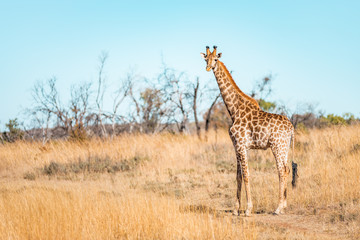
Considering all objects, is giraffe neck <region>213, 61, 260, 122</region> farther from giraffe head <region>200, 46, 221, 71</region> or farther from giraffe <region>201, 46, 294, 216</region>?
giraffe head <region>200, 46, 221, 71</region>

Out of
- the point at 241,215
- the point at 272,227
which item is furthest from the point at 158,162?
the point at 272,227

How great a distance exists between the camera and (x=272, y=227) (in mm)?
6500

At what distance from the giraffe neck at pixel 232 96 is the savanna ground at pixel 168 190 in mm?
1991

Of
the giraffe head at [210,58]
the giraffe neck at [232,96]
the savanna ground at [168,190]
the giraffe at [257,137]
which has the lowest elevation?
the savanna ground at [168,190]

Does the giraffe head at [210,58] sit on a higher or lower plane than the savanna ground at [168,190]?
higher

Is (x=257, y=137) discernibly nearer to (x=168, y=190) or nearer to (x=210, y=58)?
(x=210, y=58)

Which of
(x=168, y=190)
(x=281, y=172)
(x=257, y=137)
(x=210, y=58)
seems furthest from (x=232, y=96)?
(x=168, y=190)

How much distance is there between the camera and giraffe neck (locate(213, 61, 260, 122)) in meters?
7.71

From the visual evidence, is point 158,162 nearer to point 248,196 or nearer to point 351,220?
point 248,196

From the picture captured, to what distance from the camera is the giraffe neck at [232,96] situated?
304 inches

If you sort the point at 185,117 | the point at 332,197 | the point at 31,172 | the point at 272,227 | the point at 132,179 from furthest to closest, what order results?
the point at 185,117 → the point at 31,172 → the point at 132,179 → the point at 332,197 → the point at 272,227

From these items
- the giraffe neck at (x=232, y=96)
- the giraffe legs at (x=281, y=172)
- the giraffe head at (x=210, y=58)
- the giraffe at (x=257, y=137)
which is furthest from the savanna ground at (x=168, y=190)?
the giraffe head at (x=210, y=58)

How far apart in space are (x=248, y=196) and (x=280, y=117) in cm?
165

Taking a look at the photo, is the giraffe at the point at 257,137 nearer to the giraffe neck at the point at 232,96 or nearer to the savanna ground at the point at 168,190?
the giraffe neck at the point at 232,96
